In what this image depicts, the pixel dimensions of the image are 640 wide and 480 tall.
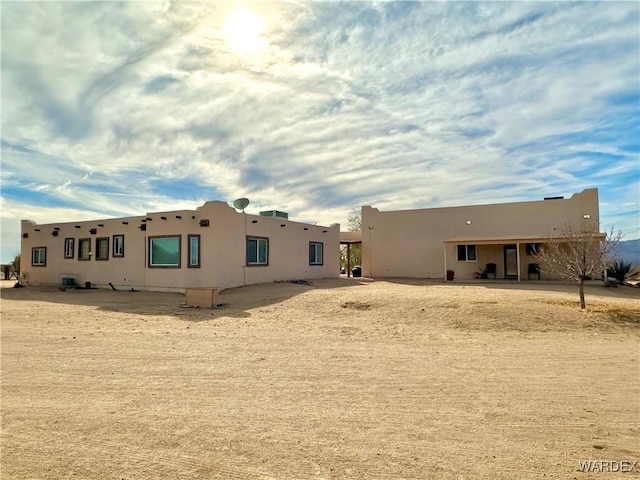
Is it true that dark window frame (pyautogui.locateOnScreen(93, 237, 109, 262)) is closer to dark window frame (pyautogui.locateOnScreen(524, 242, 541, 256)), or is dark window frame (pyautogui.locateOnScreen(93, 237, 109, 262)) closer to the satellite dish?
the satellite dish

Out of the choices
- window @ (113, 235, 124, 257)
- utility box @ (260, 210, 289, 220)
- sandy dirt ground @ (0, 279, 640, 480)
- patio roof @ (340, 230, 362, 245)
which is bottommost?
sandy dirt ground @ (0, 279, 640, 480)

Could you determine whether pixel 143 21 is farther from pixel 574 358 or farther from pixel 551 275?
pixel 551 275

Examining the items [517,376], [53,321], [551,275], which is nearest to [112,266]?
[53,321]

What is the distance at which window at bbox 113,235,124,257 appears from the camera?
62.8ft

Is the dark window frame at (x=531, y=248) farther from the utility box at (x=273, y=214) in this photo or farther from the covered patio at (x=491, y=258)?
the utility box at (x=273, y=214)

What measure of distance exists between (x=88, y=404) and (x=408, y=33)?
30.9 feet

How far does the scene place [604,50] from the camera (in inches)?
348

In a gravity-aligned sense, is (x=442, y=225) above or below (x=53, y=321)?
above

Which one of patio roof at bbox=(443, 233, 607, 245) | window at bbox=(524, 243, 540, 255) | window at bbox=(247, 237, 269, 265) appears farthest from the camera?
window at bbox=(524, 243, 540, 255)

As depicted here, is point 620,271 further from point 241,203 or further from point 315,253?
point 241,203

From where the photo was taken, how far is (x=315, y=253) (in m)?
23.0

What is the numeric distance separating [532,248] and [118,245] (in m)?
A: 20.2

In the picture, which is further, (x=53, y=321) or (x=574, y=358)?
(x=53, y=321)

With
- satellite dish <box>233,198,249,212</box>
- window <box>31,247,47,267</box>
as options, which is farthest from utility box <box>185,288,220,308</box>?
window <box>31,247,47,267</box>
